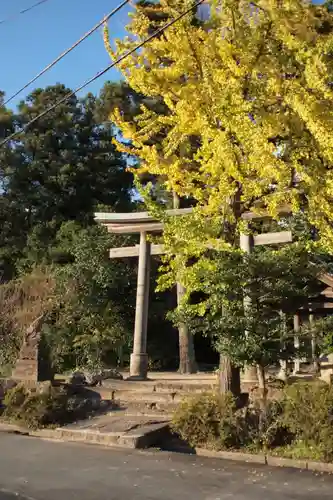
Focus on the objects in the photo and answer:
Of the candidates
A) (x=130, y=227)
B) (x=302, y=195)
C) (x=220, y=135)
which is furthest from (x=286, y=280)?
(x=130, y=227)

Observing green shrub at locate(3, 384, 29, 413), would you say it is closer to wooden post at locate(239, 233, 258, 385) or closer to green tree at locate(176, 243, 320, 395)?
green tree at locate(176, 243, 320, 395)

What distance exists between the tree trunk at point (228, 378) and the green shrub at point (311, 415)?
95 cm

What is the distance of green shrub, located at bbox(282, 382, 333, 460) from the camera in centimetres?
683

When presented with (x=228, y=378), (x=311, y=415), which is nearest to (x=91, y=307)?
(x=228, y=378)

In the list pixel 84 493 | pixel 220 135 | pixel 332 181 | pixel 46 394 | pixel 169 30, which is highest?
pixel 169 30

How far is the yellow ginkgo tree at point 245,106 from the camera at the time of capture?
22.5 ft

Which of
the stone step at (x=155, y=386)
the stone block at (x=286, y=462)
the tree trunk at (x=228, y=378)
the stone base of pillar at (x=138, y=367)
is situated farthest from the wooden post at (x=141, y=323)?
the stone block at (x=286, y=462)

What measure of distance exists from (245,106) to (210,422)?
463cm

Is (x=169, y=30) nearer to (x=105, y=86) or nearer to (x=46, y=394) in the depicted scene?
(x=46, y=394)

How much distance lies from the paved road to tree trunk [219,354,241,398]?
1363 mm

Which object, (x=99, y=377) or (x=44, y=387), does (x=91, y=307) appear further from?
(x=44, y=387)

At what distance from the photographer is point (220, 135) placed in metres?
7.06

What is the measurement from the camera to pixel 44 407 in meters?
9.46

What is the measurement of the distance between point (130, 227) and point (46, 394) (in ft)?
18.8
